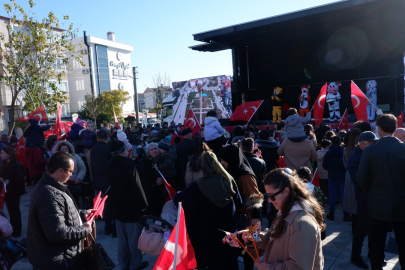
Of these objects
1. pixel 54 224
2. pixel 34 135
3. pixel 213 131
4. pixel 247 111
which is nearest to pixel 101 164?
pixel 213 131

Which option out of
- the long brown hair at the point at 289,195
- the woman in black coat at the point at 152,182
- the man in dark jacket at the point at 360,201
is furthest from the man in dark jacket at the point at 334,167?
the long brown hair at the point at 289,195

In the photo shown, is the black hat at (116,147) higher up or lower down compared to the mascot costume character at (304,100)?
lower down

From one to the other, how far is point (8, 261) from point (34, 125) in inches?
184

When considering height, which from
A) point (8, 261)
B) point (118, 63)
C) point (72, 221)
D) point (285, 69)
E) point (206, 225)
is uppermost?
point (118, 63)

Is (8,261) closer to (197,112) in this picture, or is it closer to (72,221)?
(72,221)

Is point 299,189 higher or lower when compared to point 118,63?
lower

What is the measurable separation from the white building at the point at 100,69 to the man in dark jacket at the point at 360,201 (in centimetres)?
5023

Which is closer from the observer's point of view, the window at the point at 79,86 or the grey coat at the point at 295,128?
the grey coat at the point at 295,128

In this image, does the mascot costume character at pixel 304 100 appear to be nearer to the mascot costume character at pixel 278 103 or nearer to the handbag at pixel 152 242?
the mascot costume character at pixel 278 103

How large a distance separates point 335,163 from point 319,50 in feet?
46.9

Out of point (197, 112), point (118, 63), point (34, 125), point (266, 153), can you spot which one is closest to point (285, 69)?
point (197, 112)

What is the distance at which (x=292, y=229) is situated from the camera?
76.4 inches

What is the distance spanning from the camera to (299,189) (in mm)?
2080

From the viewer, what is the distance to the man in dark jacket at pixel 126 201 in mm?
4070
